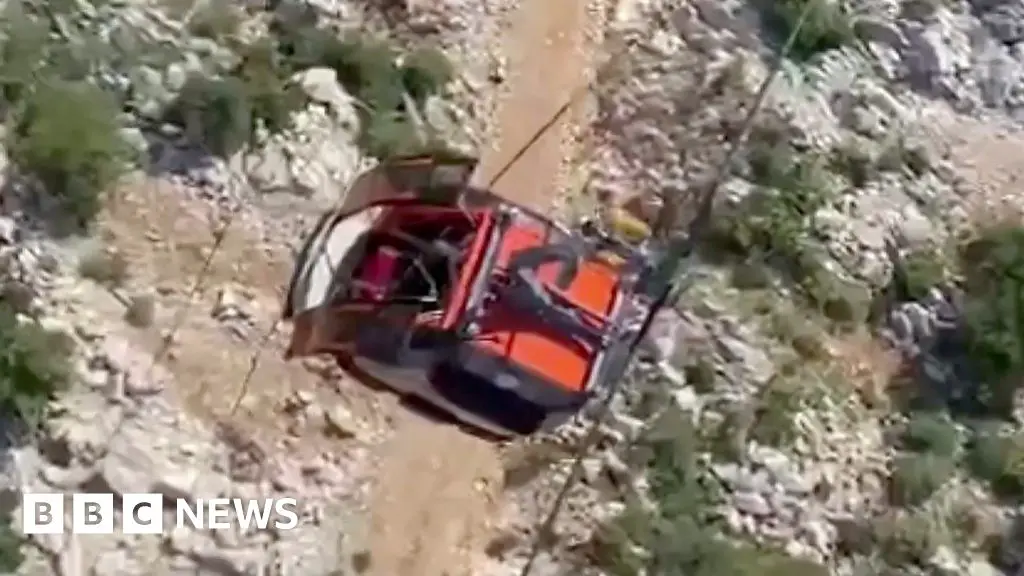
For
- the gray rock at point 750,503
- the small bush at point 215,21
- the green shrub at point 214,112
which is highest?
the small bush at point 215,21

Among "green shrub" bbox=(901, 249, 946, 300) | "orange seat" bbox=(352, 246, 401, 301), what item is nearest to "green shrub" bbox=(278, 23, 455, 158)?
"orange seat" bbox=(352, 246, 401, 301)

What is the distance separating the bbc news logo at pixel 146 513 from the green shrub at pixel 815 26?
4.45 metres

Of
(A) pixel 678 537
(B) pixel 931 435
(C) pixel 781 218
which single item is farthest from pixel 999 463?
(A) pixel 678 537

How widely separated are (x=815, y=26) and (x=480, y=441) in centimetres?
347

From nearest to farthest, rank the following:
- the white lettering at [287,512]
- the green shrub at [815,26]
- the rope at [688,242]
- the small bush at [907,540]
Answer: the white lettering at [287,512]
the rope at [688,242]
the small bush at [907,540]
the green shrub at [815,26]

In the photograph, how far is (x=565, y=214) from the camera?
1227 centimetres

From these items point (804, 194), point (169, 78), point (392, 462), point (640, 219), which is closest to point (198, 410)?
point (392, 462)

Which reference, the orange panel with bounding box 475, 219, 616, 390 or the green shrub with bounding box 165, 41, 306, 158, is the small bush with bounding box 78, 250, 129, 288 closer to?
the green shrub with bounding box 165, 41, 306, 158

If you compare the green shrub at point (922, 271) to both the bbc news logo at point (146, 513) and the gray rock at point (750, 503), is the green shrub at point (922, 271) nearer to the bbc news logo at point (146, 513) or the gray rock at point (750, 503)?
the gray rock at point (750, 503)

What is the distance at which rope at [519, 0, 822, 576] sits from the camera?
1159 centimetres

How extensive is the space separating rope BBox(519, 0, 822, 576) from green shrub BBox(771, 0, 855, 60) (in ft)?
0.11

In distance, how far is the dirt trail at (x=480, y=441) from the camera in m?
11.5

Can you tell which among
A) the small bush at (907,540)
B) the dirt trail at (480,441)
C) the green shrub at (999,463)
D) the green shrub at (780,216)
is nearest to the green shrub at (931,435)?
the green shrub at (999,463)

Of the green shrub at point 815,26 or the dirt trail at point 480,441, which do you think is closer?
the dirt trail at point 480,441
